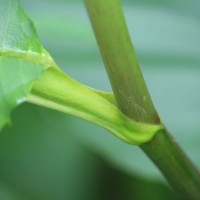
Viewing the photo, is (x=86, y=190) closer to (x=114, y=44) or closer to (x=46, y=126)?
(x=46, y=126)

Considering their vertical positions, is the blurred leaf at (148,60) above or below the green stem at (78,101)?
below

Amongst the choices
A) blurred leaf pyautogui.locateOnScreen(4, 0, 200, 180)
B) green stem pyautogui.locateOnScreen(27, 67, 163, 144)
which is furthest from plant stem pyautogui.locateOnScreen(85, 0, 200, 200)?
blurred leaf pyautogui.locateOnScreen(4, 0, 200, 180)

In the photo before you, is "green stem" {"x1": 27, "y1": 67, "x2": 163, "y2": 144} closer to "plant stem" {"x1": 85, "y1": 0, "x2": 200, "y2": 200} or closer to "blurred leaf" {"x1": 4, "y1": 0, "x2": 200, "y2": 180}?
"plant stem" {"x1": 85, "y1": 0, "x2": 200, "y2": 200}

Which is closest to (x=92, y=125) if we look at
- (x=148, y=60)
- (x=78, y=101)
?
(x=148, y=60)

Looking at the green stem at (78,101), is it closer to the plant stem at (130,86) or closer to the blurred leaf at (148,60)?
the plant stem at (130,86)

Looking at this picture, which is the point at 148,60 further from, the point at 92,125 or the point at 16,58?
the point at 16,58

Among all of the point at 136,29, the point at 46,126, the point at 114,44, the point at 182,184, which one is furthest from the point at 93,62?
the point at 114,44

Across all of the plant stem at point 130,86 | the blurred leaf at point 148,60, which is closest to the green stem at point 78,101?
the plant stem at point 130,86
